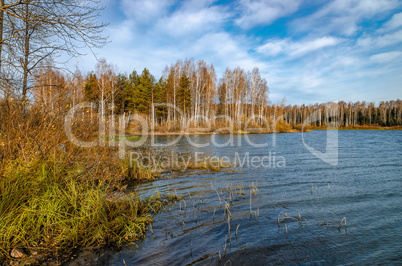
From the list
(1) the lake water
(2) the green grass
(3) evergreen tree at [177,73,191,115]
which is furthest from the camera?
(3) evergreen tree at [177,73,191,115]

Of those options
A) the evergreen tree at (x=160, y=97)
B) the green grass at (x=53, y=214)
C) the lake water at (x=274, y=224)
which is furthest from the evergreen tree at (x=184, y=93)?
the green grass at (x=53, y=214)

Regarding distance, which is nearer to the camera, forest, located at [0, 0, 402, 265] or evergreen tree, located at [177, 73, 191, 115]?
forest, located at [0, 0, 402, 265]

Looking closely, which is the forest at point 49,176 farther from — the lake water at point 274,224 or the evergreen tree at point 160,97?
the evergreen tree at point 160,97

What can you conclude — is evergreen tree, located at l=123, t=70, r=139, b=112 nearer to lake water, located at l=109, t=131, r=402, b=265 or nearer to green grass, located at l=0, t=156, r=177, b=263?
lake water, located at l=109, t=131, r=402, b=265

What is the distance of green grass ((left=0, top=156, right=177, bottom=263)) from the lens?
343 cm

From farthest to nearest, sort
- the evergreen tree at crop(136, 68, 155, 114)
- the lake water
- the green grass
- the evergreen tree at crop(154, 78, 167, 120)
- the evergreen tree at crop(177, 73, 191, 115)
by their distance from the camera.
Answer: the evergreen tree at crop(154, 78, 167, 120)
the evergreen tree at crop(136, 68, 155, 114)
the evergreen tree at crop(177, 73, 191, 115)
the lake water
the green grass

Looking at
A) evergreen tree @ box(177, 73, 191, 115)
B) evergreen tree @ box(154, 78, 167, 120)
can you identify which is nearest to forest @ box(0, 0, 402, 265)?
evergreen tree @ box(177, 73, 191, 115)

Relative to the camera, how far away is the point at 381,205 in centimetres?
664

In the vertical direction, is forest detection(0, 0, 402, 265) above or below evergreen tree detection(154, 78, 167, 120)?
below

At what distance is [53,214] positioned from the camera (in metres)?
3.76

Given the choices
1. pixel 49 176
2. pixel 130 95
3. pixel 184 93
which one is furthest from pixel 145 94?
pixel 49 176

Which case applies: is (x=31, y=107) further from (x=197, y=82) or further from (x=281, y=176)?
(x=197, y=82)

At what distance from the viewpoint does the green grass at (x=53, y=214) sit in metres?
3.43

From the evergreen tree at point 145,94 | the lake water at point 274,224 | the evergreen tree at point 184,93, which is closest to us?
the lake water at point 274,224
